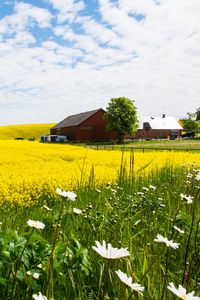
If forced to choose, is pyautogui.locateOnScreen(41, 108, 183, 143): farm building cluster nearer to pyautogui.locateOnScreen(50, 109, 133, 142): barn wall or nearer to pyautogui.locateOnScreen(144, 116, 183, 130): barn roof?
pyautogui.locateOnScreen(50, 109, 133, 142): barn wall

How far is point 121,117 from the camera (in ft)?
252

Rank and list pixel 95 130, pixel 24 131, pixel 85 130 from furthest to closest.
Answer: pixel 24 131 < pixel 95 130 < pixel 85 130

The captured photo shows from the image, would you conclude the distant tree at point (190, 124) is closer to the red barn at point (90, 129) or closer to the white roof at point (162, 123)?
the white roof at point (162, 123)

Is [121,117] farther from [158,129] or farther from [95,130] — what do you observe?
[158,129]

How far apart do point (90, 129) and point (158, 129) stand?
3182 cm

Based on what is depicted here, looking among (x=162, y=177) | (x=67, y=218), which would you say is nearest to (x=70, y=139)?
(x=162, y=177)

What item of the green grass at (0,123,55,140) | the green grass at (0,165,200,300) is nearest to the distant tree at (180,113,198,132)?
the green grass at (0,123,55,140)

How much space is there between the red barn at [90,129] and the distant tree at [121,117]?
108 inches

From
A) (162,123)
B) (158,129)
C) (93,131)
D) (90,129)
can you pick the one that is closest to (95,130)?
(93,131)

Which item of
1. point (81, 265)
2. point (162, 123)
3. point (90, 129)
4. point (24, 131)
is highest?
point (162, 123)

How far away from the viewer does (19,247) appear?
8.80 ft

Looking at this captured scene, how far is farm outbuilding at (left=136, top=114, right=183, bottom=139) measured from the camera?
10638cm

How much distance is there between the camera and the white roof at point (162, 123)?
107562mm

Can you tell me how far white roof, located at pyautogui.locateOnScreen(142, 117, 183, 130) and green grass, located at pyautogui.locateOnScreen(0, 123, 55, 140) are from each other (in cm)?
3560
